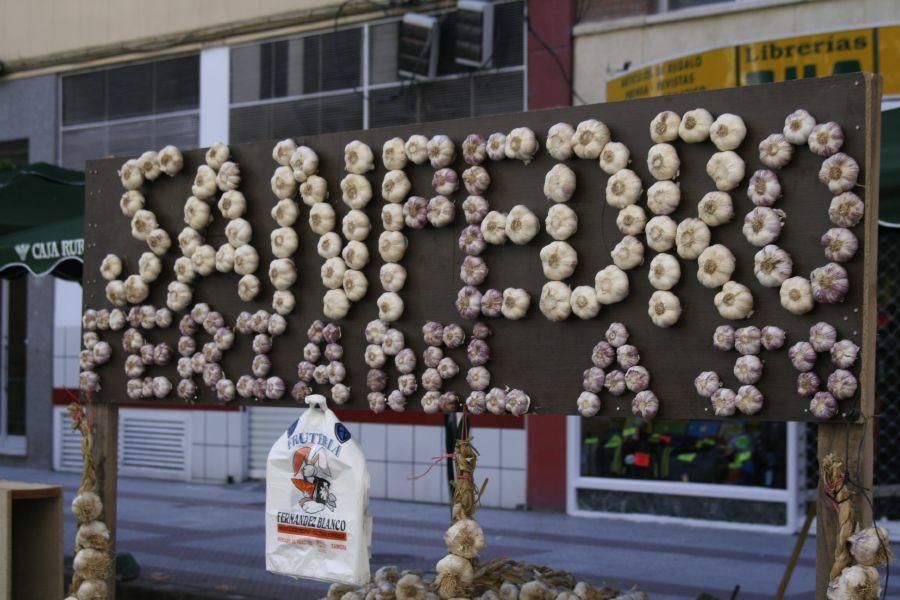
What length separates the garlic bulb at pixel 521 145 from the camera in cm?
450

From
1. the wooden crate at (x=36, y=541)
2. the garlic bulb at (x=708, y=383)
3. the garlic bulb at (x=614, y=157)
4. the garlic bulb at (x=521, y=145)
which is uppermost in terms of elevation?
the garlic bulb at (x=521, y=145)

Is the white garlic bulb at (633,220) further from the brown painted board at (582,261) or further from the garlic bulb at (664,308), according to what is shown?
the garlic bulb at (664,308)

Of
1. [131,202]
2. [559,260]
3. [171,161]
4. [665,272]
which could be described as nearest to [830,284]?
[665,272]

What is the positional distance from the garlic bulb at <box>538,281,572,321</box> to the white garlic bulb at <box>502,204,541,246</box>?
8.0 inches

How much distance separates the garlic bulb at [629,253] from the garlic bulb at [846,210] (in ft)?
2.25

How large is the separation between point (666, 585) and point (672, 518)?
290 cm

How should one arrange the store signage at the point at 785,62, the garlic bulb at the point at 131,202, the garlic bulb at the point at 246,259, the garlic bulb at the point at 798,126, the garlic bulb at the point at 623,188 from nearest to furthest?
the garlic bulb at the point at 798,126 → the garlic bulb at the point at 623,188 → the garlic bulb at the point at 246,259 → the garlic bulb at the point at 131,202 → the store signage at the point at 785,62

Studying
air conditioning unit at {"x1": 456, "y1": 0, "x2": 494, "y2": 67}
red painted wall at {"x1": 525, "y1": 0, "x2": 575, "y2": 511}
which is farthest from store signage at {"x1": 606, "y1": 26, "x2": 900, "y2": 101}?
air conditioning unit at {"x1": 456, "y1": 0, "x2": 494, "y2": 67}

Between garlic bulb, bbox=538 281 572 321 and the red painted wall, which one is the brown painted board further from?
the red painted wall

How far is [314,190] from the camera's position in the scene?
500 centimetres

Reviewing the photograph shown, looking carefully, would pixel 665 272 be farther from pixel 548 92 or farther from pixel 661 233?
pixel 548 92

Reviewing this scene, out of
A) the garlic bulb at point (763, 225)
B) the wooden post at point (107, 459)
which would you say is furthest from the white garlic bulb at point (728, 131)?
the wooden post at point (107, 459)

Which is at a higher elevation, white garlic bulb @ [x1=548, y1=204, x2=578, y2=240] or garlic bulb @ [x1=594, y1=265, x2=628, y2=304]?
white garlic bulb @ [x1=548, y1=204, x2=578, y2=240]

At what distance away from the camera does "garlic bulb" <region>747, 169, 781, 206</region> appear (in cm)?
397
